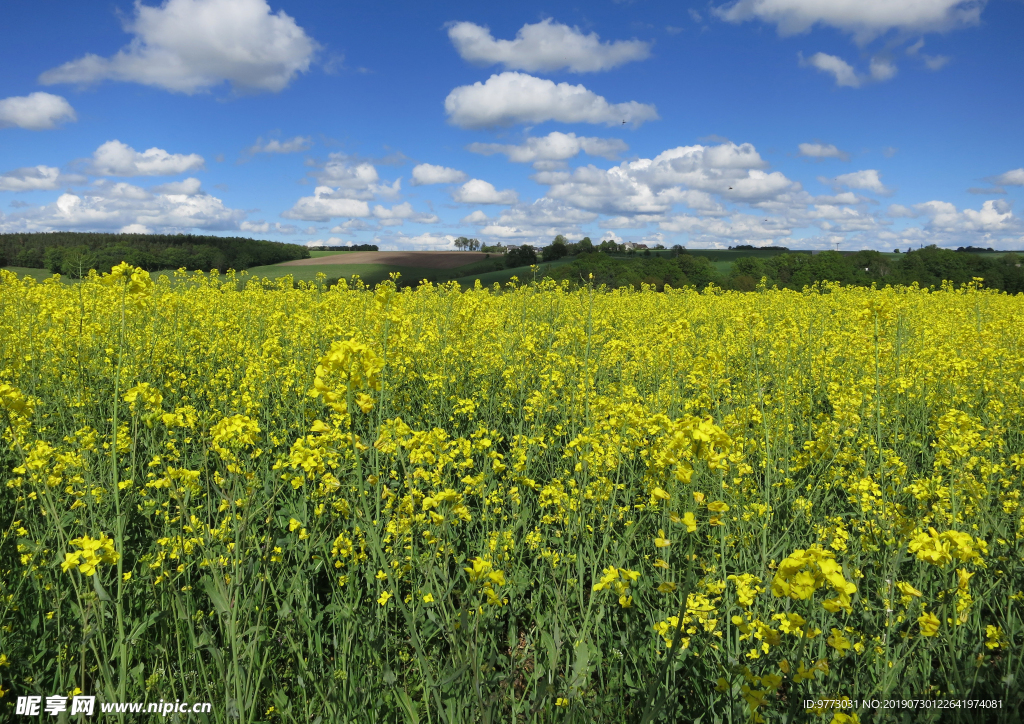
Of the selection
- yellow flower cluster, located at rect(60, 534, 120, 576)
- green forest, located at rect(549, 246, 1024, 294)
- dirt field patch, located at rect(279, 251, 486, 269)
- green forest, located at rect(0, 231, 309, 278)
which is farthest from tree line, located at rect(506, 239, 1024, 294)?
yellow flower cluster, located at rect(60, 534, 120, 576)

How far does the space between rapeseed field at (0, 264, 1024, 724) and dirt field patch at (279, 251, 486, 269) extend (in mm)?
30265

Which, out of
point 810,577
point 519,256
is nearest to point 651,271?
point 519,256

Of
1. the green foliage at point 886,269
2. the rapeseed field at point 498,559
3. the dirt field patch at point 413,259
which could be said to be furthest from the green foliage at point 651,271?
the rapeseed field at point 498,559

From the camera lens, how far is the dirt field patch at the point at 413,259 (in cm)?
3444

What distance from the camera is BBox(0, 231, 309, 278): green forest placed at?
20906mm

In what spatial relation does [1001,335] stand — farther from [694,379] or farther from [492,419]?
[492,419]

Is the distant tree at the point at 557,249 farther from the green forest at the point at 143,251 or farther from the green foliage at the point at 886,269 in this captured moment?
the green forest at the point at 143,251

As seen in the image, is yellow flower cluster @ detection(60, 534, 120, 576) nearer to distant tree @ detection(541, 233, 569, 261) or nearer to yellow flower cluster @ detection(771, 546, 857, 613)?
yellow flower cluster @ detection(771, 546, 857, 613)

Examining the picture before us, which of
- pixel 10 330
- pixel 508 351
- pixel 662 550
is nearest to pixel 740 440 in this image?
pixel 662 550

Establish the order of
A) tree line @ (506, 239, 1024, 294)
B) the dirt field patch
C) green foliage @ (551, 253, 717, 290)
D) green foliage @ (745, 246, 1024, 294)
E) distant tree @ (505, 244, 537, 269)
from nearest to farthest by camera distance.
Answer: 1. green foliage @ (551, 253, 717, 290)
2. tree line @ (506, 239, 1024, 294)
3. green foliage @ (745, 246, 1024, 294)
4. distant tree @ (505, 244, 537, 269)
5. the dirt field patch

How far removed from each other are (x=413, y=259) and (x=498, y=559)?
35492 mm

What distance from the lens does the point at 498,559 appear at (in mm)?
2428

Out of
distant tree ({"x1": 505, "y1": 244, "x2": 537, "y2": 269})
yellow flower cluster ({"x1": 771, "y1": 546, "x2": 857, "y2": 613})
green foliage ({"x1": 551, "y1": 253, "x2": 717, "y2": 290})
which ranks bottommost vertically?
yellow flower cluster ({"x1": 771, "y1": 546, "x2": 857, "y2": 613})

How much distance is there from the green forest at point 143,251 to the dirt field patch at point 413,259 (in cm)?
320
